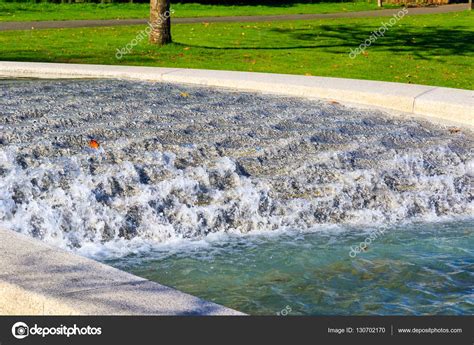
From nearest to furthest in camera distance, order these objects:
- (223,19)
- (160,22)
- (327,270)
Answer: (327,270), (160,22), (223,19)

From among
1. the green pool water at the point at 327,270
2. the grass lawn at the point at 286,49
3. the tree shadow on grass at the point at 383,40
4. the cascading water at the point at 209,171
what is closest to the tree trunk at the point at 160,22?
the grass lawn at the point at 286,49

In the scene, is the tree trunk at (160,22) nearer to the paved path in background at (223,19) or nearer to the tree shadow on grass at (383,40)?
the tree shadow on grass at (383,40)

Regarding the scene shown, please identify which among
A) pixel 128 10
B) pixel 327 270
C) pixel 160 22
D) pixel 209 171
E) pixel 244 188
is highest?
pixel 160 22

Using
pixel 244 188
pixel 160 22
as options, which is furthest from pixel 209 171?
pixel 160 22

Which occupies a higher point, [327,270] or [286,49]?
[286,49]

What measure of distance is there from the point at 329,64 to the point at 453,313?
33.8ft

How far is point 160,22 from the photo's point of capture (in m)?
18.0

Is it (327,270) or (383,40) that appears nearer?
(327,270)

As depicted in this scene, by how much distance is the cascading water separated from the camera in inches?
305

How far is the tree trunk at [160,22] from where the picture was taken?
58.9ft

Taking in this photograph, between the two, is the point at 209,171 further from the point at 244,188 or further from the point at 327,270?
the point at 327,270

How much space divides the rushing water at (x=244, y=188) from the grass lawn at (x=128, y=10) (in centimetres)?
1689

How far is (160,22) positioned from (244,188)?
10.4 meters

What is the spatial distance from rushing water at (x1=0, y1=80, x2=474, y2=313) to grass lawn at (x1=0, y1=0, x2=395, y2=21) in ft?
55.4
